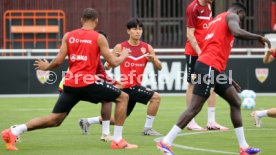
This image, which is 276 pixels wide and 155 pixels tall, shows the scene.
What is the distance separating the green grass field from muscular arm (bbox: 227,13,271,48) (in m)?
1.70

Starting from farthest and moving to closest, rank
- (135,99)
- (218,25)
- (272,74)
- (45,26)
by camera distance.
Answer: (45,26) < (272,74) < (135,99) < (218,25)

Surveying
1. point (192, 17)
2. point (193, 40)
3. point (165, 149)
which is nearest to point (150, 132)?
point (193, 40)

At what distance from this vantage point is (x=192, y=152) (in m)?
11.9

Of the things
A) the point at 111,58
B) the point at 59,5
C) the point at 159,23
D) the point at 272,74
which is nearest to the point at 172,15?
the point at 159,23

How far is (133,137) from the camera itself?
1416 centimetres

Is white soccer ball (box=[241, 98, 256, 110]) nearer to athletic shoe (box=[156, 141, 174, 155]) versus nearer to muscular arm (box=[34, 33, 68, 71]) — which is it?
muscular arm (box=[34, 33, 68, 71])

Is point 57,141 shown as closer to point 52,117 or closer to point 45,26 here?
point 52,117

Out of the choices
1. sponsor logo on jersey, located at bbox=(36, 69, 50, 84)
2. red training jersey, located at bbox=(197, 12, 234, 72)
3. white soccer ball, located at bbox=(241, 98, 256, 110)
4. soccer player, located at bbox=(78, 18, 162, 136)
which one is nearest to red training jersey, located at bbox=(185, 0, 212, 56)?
soccer player, located at bbox=(78, 18, 162, 136)

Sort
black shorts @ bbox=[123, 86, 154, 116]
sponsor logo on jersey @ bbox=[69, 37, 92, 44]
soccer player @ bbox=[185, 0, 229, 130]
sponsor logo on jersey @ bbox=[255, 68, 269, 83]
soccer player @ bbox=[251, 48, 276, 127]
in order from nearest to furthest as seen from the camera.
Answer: sponsor logo on jersey @ bbox=[69, 37, 92, 44]
soccer player @ bbox=[251, 48, 276, 127]
black shorts @ bbox=[123, 86, 154, 116]
soccer player @ bbox=[185, 0, 229, 130]
sponsor logo on jersey @ bbox=[255, 68, 269, 83]

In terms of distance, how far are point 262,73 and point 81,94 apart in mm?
14005

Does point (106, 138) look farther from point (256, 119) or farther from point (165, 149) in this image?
point (256, 119)

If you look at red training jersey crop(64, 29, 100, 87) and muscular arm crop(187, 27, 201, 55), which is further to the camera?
muscular arm crop(187, 27, 201, 55)

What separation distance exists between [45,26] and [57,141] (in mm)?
18144

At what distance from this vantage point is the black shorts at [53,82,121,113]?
1209 cm
